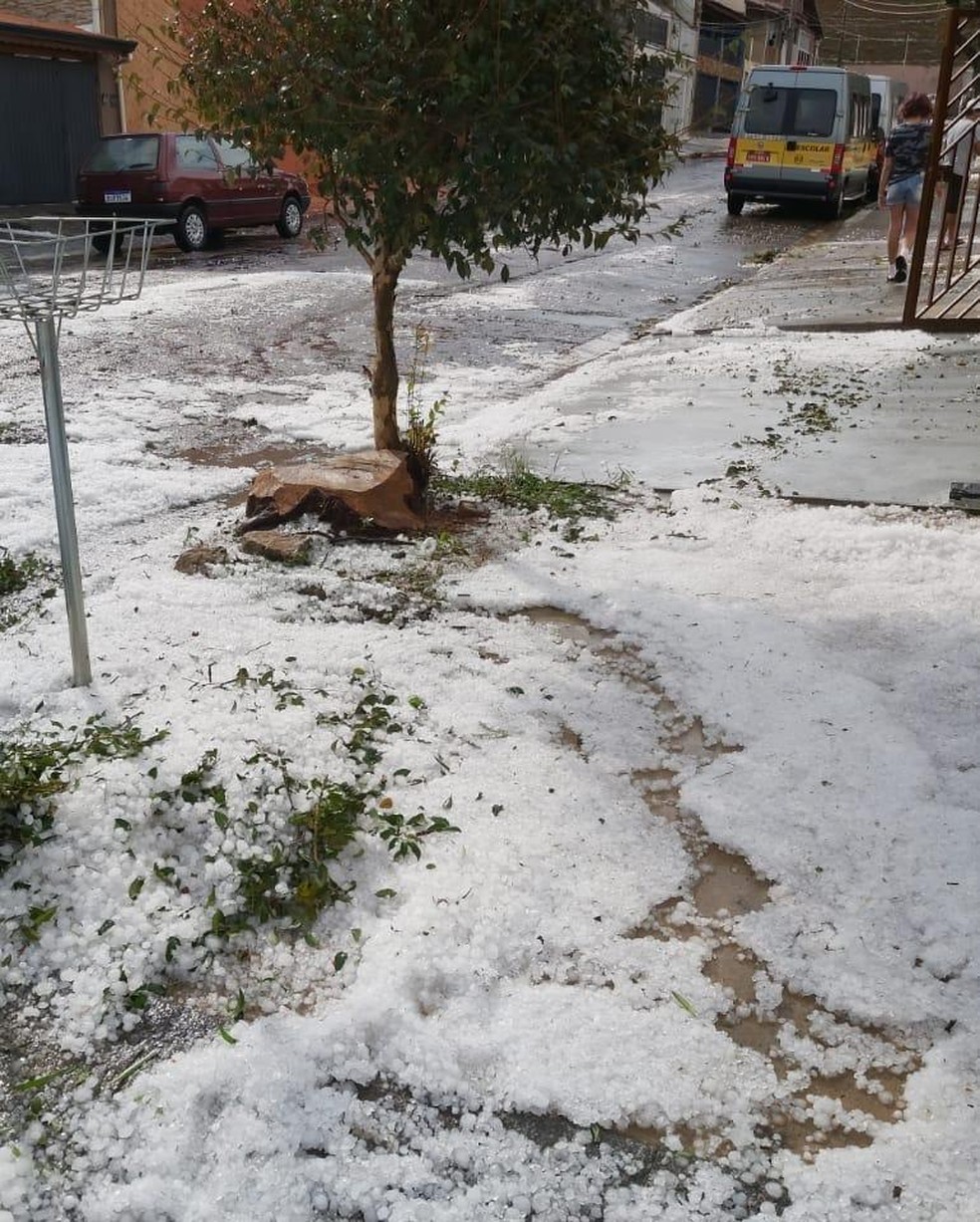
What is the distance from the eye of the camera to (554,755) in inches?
127

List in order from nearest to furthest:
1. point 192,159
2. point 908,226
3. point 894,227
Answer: point 894,227 → point 908,226 → point 192,159

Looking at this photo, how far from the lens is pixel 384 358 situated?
529 cm

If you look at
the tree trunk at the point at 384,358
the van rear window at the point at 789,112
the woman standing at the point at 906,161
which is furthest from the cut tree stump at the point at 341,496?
the van rear window at the point at 789,112

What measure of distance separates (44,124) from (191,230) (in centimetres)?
877

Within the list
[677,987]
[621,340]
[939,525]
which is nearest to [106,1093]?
[677,987]

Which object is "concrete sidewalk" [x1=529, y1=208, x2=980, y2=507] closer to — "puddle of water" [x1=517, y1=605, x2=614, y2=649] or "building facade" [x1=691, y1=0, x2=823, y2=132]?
"puddle of water" [x1=517, y1=605, x2=614, y2=649]

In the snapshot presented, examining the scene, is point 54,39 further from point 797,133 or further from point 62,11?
point 797,133

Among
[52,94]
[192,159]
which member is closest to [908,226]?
[192,159]

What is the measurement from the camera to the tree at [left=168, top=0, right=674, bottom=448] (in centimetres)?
397

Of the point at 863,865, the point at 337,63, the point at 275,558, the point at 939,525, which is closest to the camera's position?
the point at 863,865

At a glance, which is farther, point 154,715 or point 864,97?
point 864,97

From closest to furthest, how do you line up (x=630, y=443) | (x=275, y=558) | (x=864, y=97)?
(x=275, y=558), (x=630, y=443), (x=864, y=97)

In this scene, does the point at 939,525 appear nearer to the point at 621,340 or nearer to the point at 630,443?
the point at 630,443

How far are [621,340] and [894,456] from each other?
16.1ft
